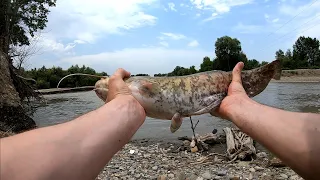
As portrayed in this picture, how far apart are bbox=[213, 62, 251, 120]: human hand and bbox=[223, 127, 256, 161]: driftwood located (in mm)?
5745

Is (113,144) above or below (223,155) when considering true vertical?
above

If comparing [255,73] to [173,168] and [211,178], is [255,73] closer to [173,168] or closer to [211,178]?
[211,178]

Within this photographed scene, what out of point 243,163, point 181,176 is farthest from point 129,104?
point 243,163

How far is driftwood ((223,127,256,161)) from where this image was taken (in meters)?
8.56

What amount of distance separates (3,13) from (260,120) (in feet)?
79.9

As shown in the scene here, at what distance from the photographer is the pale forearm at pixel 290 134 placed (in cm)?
170

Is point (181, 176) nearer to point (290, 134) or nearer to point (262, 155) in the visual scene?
point (262, 155)

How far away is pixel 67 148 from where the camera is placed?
1.62 meters

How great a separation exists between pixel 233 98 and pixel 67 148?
1.80 m

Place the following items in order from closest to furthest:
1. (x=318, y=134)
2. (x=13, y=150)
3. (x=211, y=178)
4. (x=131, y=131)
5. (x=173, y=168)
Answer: (x=13, y=150)
(x=318, y=134)
(x=131, y=131)
(x=211, y=178)
(x=173, y=168)

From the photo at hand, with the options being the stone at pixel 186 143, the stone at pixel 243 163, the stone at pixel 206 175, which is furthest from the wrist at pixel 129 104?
the stone at pixel 186 143

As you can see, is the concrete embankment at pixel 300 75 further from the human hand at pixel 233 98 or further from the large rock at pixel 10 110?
the human hand at pixel 233 98

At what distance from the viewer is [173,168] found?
26.1 feet

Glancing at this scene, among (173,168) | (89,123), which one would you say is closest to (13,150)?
(89,123)
